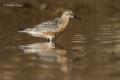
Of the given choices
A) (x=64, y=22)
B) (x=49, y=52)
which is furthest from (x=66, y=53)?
(x=64, y=22)

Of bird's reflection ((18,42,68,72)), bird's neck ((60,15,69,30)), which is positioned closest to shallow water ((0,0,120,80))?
bird's reflection ((18,42,68,72))

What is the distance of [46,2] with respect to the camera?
2330 centimetres

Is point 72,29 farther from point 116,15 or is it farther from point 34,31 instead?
point 116,15

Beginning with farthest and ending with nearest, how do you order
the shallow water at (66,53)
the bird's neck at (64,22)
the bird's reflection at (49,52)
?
1. the bird's neck at (64,22)
2. the bird's reflection at (49,52)
3. the shallow water at (66,53)

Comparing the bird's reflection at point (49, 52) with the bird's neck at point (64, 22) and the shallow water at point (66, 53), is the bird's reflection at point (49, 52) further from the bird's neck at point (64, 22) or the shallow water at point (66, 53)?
the bird's neck at point (64, 22)

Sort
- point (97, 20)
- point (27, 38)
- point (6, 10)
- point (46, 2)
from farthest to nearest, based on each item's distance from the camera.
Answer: point (46, 2), point (6, 10), point (97, 20), point (27, 38)

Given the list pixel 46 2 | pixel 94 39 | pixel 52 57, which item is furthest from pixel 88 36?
pixel 46 2

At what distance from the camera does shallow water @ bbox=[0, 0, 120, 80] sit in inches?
465

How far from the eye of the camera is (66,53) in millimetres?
14195

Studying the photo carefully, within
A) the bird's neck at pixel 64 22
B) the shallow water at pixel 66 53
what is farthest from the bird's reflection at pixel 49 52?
the bird's neck at pixel 64 22

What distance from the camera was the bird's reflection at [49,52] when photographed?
13234 mm

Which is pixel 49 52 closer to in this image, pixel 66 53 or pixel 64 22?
pixel 66 53

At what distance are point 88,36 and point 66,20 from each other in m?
0.84

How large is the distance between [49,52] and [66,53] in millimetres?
421
